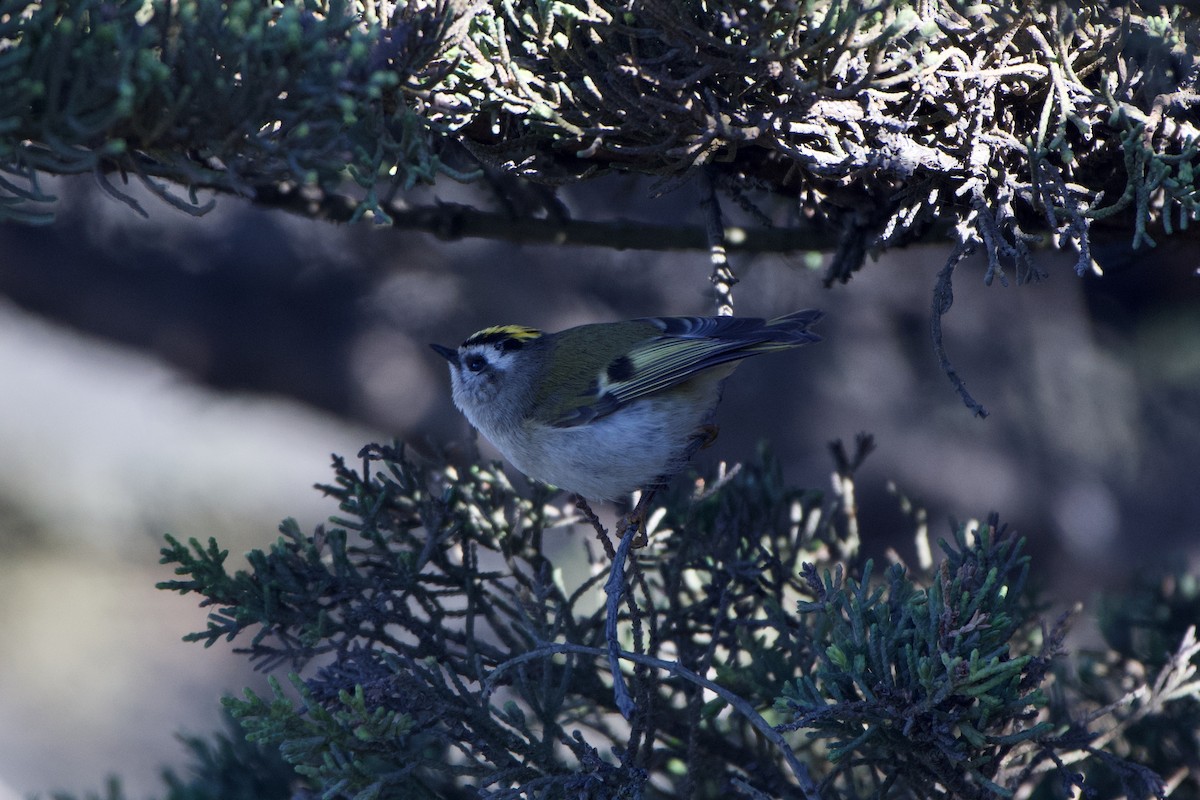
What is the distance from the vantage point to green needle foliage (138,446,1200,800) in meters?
1.36

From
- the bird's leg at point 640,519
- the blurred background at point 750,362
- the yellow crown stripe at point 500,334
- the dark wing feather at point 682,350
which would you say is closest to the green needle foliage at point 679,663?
the bird's leg at point 640,519

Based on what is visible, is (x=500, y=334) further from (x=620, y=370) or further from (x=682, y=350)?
(x=682, y=350)

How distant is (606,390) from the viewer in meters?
2.25

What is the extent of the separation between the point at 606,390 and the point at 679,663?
2.52 ft

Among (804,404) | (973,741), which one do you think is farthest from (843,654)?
(804,404)

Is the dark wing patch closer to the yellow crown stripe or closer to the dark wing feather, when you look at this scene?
the dark wing feather

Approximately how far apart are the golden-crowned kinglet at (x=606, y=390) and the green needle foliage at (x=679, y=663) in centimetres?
11

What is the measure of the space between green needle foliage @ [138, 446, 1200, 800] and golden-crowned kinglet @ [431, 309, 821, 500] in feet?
0.36

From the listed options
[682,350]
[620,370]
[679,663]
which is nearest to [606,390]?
[620,370]

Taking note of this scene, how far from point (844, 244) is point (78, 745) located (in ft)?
13.8

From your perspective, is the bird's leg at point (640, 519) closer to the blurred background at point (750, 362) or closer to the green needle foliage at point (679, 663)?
the green needle foliage at point (679, 663)

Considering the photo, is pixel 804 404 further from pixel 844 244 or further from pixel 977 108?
pixel 977 108

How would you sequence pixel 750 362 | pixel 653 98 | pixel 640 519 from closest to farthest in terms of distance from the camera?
pixel 653 98, pixel 640 519, pixel 750 362

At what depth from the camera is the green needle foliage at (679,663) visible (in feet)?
4.48
